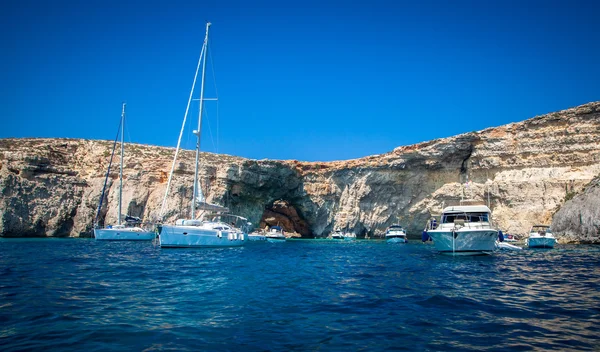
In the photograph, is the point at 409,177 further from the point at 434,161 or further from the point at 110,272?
the point at 110,272

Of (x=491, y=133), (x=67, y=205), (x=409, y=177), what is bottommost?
(x=67, y=205)

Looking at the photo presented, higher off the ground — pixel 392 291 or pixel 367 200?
pixel 367 200

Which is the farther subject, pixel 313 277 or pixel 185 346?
pixel 313 277

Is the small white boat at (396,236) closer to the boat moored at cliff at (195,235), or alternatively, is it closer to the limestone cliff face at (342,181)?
the limestone cliff face at (342,181)

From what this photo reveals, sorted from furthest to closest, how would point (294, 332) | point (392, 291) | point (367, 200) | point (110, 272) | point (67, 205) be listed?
1. point (367, 200)
2. point (67, 205)
3. point (110, 272)
4. point (392, 291)
5. point (294, 332)

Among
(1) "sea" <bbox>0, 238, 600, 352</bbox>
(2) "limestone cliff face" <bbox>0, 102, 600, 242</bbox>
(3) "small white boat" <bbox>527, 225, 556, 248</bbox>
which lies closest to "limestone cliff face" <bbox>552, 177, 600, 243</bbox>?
(2) "limestone cliff face" <bbox>0, 102, 600, 242</bbox>

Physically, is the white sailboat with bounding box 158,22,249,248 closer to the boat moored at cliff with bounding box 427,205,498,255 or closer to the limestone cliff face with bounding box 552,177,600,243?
the boat moored at cliff with bounding box 427,205,498,255

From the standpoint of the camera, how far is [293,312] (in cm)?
802

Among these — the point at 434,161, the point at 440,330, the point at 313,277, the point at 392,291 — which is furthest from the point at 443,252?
the point at 434,161

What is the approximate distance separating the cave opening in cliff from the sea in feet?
183

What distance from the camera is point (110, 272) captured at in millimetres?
13383

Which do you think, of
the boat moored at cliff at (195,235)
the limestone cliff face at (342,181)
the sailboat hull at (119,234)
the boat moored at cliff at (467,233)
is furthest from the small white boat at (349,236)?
the boat moored at cliff at (467,233)

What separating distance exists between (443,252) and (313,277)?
1294 cm

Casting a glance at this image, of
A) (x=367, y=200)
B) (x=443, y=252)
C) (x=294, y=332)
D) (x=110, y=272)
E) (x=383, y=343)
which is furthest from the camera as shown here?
(x=367, y=200)
